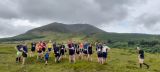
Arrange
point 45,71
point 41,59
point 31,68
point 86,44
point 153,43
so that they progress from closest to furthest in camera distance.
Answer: point 45,71
point 31,68
point 86,44
point 41,59
point 153,43

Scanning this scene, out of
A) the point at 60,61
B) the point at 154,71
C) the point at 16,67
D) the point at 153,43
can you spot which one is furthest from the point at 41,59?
the point at 153,43

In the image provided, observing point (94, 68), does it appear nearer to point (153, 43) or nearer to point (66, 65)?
point (66, 65)

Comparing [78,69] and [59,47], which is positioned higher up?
[59,47]

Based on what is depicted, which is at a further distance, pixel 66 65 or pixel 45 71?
pixel 66 65

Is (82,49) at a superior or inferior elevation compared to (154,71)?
superior

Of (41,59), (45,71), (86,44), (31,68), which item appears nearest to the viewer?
(45,71)

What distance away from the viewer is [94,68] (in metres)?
36.8

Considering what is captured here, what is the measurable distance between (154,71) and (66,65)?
41.8 ft

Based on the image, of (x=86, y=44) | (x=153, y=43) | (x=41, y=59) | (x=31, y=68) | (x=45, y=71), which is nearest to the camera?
(x=45, y=71)

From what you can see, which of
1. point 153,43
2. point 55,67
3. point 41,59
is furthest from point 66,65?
point 153,43

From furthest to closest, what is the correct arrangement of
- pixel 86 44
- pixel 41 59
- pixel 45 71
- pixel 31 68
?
pixel 41 59 < pixel 86 44 < pixel 31 68 < pixel 45 71

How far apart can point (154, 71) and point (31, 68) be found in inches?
696

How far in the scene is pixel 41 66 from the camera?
4053 centimetres

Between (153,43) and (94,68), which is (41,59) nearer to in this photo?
(94,68)
